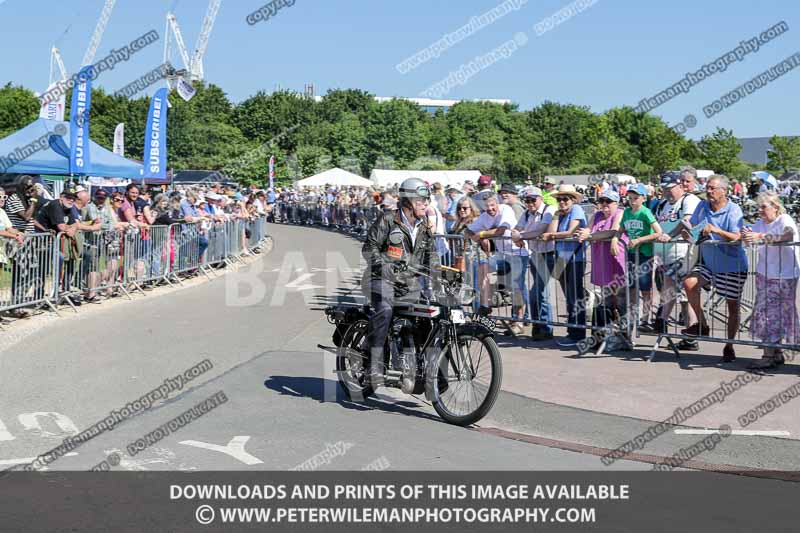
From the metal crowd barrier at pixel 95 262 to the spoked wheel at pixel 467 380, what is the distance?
7.18 meters

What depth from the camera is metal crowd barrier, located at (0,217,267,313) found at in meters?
12.5

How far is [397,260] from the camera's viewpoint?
7.62 metres

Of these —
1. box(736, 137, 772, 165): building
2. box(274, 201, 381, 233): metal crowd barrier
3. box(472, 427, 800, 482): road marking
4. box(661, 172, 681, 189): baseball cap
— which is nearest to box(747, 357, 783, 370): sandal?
box(661, 172, 681, 189): baseball cap

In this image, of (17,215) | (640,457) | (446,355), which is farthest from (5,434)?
(17,215)

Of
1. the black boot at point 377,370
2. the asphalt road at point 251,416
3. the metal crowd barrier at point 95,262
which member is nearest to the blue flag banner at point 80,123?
the metal crowd barrier at point 95,262

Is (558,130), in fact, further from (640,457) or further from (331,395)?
(640,457)

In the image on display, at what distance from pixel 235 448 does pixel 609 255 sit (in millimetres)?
5626

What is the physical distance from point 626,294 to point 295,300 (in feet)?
22.4

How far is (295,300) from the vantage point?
51.4ft

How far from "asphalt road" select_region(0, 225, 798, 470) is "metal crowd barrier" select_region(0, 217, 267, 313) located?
844 millimetres

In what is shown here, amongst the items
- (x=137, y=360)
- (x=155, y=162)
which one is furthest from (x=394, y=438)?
(x=155, y=162)

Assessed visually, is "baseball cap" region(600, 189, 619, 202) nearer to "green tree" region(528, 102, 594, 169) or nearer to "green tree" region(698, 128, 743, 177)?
Result: "green tree" region(698, 128, 743, 177)

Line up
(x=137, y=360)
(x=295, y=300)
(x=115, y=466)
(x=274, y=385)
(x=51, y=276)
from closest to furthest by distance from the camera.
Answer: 1. (x=115, y=466)
2. (x=274, y=385)
3. (x=137, y=360)
4. (x=51, y=276)
5. (x=295, y=300)
